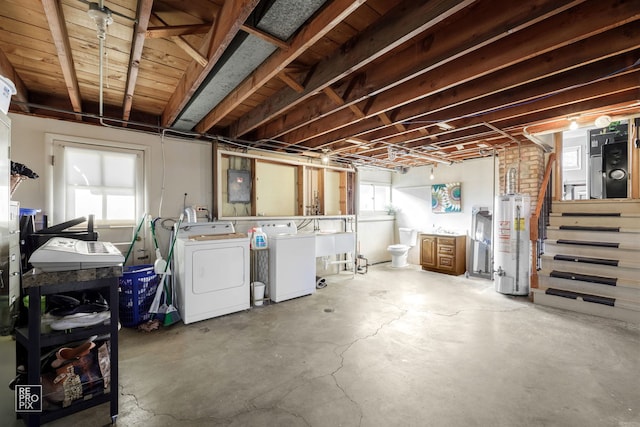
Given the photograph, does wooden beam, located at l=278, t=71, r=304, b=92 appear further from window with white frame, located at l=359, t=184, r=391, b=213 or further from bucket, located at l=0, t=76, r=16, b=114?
window with white frame, located at l=359, t=184, r=391, b=213

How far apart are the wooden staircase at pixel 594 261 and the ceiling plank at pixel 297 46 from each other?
174 inches

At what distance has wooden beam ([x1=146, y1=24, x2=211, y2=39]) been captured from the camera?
1807mm

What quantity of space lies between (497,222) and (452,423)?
3764mm

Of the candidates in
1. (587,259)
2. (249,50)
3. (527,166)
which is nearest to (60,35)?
(249,50)

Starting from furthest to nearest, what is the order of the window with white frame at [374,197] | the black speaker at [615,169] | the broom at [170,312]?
the window with white frame at [374,197] → the black speaker at [615,169] → the broom at [170,312]

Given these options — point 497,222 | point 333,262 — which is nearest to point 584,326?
point 497,222

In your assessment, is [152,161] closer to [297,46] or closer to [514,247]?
[297,46]

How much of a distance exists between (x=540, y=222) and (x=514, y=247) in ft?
2.07

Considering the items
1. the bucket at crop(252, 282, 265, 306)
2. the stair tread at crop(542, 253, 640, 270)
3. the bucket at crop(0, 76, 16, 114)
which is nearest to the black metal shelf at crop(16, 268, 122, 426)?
the bucket at crop(0, 76, 16, 114)

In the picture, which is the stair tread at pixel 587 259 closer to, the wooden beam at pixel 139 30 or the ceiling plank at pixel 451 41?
the ceiling plank at pixel 451 41

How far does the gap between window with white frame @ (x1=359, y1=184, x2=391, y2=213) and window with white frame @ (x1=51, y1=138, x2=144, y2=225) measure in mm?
4639

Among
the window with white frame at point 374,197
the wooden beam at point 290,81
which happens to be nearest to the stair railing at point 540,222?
the window with white frame at point 374,197

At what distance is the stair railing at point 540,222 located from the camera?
4.11 meters
